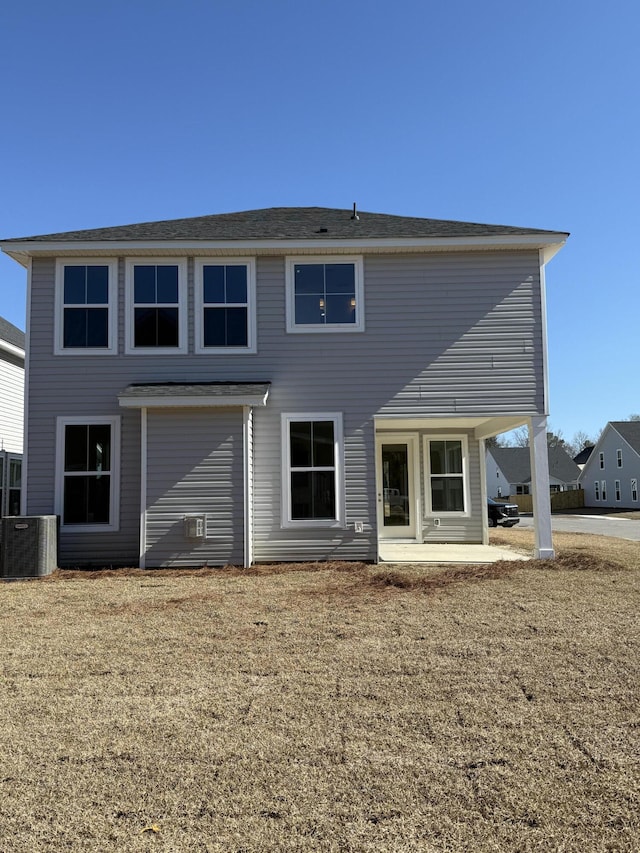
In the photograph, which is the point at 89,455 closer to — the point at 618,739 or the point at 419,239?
the point at 419,239

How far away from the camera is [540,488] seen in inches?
400

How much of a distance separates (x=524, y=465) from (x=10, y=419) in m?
42.8

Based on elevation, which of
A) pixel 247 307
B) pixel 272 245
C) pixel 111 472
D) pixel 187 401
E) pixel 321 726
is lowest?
pixel 321 726

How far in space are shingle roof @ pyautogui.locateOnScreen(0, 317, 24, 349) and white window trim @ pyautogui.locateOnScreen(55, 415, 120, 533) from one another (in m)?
7.06

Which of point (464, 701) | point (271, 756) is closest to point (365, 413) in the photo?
point (464, 701)

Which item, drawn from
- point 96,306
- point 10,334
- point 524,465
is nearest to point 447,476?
point 96,306

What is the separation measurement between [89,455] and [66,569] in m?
1.87

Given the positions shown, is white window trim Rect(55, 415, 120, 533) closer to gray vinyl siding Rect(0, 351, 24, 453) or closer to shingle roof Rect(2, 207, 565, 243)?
shingle roof Rect(2, 207, 565, 243)

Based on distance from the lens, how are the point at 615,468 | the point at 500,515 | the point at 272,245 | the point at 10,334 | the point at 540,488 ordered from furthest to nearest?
the point at 615,468 → the point at 500,515 → the point at 10,334 → the point at 540,488 → the point at 272,245

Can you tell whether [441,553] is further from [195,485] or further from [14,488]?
[14,488]

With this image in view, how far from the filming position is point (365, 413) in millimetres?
10195

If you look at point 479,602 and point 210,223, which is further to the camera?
point 210,223

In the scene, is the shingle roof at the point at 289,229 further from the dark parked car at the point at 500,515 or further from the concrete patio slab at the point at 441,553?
the dark parked car at the point at 500,515

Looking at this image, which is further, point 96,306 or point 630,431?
point 630,431
